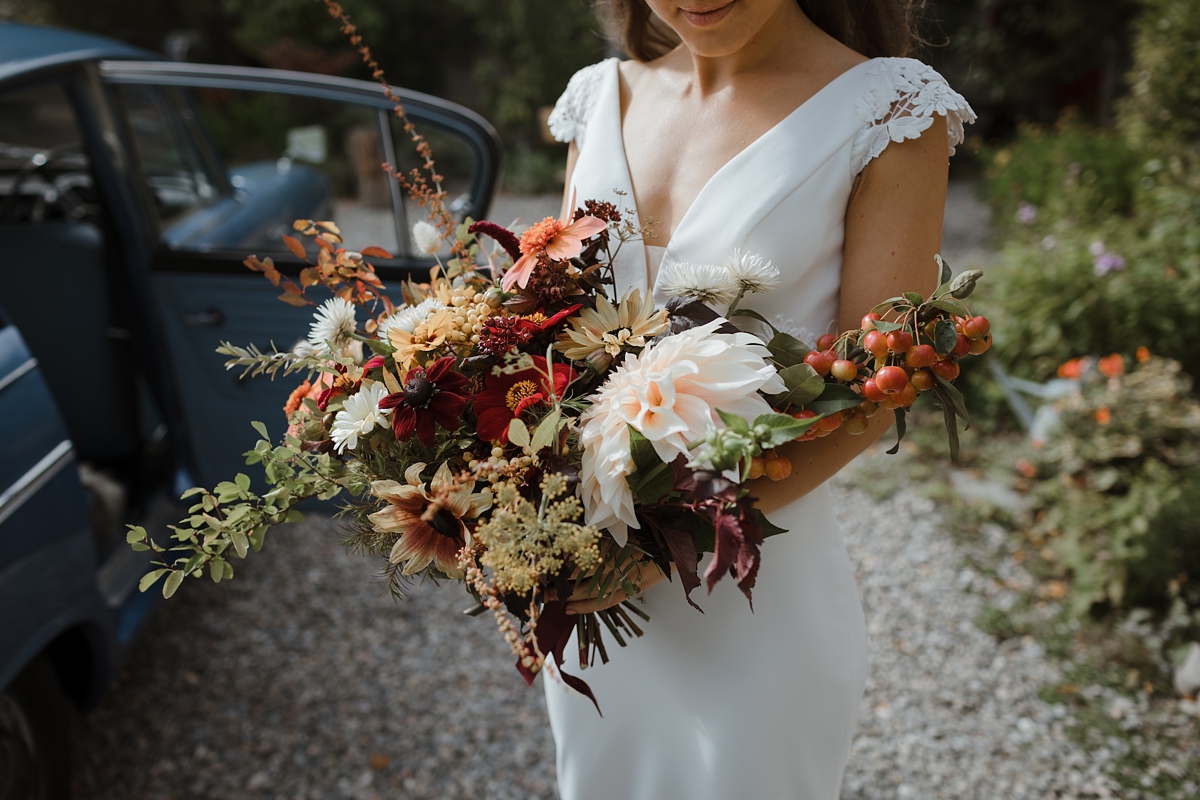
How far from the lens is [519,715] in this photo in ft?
9.37

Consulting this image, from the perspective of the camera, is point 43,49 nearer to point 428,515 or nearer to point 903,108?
point 428,515

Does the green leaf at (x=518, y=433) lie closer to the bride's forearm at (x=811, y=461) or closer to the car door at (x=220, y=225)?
the bride's forearm at (x=811, y=461)

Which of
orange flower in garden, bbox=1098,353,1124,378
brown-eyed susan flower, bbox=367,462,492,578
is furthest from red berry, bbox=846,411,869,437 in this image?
A: orange flower in garden, bbox=1098,353,1124,378

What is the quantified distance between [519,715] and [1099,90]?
11.8 m

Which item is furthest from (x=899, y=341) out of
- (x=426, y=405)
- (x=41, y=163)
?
(x=41, y=163)

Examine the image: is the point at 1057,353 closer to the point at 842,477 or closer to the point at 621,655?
the point at 842,477

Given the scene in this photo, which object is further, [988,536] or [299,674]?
[988,536]

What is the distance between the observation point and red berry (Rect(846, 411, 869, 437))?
3.50 feet

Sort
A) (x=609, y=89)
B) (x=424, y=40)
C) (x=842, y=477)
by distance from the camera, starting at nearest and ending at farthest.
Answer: (x=609, y=89)
(x=842, y=477)
(x=424, y=40)

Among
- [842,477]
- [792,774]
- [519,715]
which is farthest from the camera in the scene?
Result: [842,477]

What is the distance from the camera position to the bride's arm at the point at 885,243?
4.04 feet

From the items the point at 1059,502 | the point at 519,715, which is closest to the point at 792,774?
the point at 519,715

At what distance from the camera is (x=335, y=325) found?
1.22 metres

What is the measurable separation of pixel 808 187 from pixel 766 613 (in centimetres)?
71
